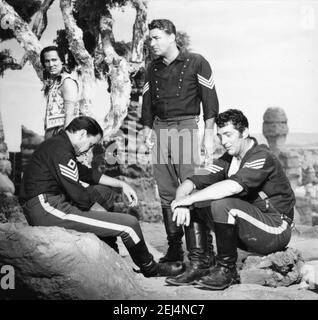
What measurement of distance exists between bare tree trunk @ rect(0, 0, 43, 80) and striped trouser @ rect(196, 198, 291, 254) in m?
4.39

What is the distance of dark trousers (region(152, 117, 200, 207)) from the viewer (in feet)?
14.7

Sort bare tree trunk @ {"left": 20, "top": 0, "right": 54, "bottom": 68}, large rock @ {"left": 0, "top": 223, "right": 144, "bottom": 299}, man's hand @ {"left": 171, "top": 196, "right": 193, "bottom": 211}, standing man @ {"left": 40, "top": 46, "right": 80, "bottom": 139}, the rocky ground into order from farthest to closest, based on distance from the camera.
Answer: bare tree trunk @ {"left": 20, "top": 0, "right": 54, "bottom": 68}
standing man @ {"left": 40, "top": 46, "right": 80, "bottom": 139}
man's hand @ {"left": 171, "top": 196, "right": 193, "bottom": 211}
the rocky ground
large rock @ {"left": 0, "top": 223, "right": 144, "bottom": 299}

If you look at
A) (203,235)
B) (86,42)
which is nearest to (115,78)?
(86,42)

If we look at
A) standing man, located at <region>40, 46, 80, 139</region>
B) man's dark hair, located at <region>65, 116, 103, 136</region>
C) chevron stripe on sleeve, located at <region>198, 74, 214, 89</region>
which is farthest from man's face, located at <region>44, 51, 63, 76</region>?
chevron stripe on sleeve, located at <region>198, 74, 214, 89</region>

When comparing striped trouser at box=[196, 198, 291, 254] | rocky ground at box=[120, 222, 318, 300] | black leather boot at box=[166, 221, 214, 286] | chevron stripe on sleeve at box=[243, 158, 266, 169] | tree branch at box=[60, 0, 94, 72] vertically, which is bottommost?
rocky ground at box=[120, 222, 318, 300]

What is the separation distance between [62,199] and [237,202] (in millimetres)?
1347

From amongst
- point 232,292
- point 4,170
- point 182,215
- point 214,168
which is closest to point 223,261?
point 232,292

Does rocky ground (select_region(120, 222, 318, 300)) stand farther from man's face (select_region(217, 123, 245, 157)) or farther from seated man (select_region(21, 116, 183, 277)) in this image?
man's face (select_region(217, 123, 245, 157))

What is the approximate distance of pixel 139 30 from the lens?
24.8ft

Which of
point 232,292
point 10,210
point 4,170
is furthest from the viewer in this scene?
point 4,170

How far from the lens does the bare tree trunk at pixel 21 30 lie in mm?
7308

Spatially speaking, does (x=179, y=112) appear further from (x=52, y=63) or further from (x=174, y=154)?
(x=52, y=63)

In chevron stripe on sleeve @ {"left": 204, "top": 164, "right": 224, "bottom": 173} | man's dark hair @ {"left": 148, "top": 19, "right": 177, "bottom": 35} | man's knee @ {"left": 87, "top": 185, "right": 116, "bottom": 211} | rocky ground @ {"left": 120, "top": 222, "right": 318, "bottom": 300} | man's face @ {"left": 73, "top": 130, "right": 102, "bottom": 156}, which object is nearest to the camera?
rocky ground @ {"left": 120, "top": 222, "right": 318, "bottom": 300}

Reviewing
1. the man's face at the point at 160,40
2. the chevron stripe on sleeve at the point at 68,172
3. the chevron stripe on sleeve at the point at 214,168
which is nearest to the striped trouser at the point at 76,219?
the chevron stripe on sleeve at the point at 68,172
